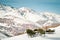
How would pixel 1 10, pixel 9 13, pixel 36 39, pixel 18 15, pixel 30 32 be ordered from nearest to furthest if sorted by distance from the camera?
pixel 36 39 → pixel 30 32 → pixel 1 10 → pixel 9 13 → pixel 18 15

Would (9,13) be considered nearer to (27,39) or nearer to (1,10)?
→ (1,10)

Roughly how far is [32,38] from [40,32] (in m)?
0.95

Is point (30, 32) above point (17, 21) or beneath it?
above

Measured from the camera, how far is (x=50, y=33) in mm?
10977

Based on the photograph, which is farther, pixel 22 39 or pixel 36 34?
pixel 36 34

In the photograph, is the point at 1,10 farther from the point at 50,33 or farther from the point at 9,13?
the point at 50,33

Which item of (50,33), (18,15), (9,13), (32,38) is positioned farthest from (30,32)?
(18,15)

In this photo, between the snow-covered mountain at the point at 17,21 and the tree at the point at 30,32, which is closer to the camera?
the tree at the point at 30,32

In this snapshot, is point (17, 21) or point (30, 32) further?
point (17, 21)

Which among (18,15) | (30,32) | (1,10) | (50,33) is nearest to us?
(30,32)

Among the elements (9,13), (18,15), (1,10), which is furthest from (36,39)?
(18,15)

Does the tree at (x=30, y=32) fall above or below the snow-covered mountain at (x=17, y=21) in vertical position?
above

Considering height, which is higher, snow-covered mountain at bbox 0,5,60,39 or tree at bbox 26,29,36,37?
tree at bbox 26,29,36,37

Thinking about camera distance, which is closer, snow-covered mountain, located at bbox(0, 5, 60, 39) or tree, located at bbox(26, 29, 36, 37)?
tree, located at bbox(26, 29, 36, 37)
